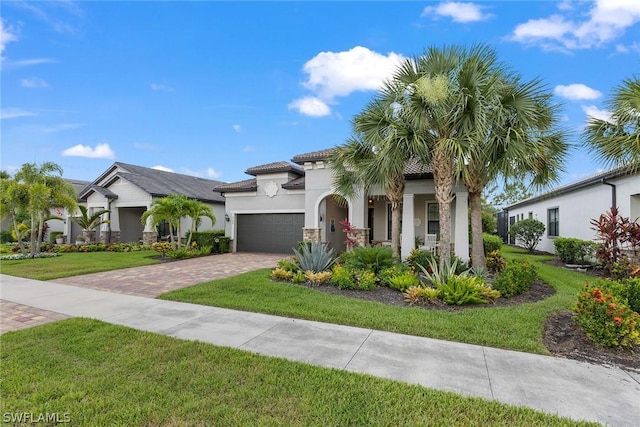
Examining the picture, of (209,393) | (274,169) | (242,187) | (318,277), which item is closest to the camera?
(209,393)

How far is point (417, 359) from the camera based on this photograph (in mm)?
4098

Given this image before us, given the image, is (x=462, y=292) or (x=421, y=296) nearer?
(x=462, y=292)

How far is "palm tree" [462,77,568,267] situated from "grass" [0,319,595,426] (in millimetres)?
6380

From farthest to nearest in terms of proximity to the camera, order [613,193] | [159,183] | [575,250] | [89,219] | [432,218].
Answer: [159,183] → [89,219] → [432,218] → [575,250] → [613,193]

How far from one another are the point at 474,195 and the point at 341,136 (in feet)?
16.2

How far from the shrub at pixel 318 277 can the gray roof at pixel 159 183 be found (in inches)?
614

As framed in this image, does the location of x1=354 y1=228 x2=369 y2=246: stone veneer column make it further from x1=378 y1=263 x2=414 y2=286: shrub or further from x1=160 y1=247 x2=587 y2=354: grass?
x1=160 y1=247 x2=587 y2=354: grass

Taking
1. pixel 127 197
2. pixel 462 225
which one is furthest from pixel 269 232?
pixel 127 197

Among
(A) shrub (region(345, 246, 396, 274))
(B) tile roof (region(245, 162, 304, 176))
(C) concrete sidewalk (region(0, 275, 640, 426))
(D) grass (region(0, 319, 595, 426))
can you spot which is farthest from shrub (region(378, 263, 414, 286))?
(B) tile roof (region(245, 162, 304, 176))

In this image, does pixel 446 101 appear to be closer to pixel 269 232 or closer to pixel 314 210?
pixel 314 210

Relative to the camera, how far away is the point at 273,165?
56.8 ft

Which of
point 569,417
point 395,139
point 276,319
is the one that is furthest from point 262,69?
point 569,417

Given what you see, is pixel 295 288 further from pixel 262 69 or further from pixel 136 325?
pixel 262 69

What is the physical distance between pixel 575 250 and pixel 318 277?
11.6 meters
